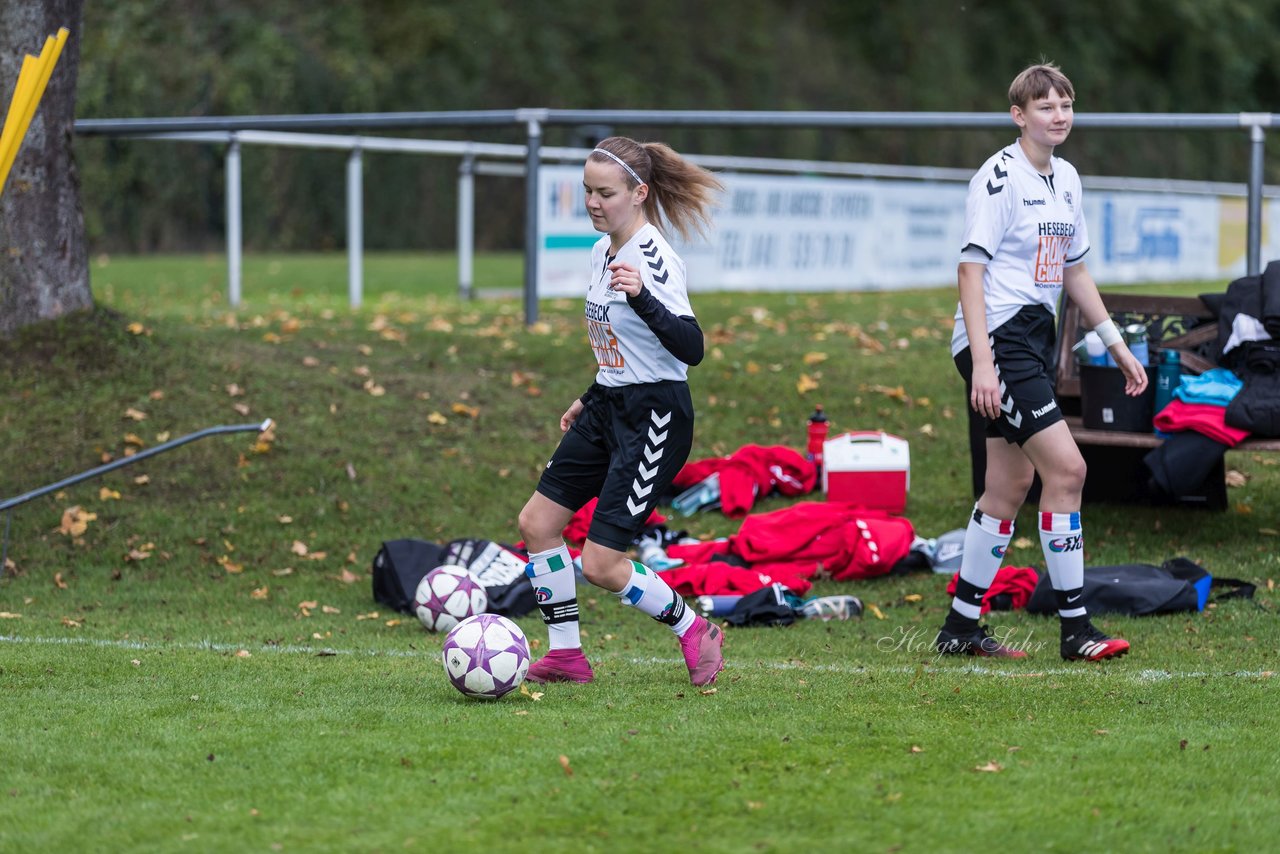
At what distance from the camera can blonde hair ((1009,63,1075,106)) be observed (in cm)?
580

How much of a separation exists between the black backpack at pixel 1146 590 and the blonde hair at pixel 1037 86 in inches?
88.2

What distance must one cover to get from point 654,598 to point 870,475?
3546 millimetres

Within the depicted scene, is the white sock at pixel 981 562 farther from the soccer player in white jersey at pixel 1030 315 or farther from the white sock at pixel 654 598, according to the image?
the white sock at pixel 654 598

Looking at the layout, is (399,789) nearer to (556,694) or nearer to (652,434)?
(556,694)

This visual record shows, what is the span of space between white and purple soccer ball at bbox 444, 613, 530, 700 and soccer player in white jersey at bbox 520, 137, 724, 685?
0.37 metres

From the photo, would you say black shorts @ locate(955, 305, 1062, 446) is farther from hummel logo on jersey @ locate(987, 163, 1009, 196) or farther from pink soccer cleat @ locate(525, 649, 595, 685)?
pink soccer cleat @ locate(525, 649, 595, 685)

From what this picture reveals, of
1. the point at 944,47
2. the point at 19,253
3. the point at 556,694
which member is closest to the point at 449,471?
the point at 19,253

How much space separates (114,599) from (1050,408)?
4552 millimetres

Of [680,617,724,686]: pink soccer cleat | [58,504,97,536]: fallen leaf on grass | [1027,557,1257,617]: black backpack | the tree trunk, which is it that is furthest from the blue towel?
the tree trunk

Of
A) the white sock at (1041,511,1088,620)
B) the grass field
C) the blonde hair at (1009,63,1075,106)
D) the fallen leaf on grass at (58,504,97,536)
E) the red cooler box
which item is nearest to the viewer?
the grass field

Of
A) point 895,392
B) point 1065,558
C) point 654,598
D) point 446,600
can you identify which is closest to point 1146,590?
point 1065,558

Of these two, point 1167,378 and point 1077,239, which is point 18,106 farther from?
point 1167,378

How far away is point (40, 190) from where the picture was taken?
383 inches

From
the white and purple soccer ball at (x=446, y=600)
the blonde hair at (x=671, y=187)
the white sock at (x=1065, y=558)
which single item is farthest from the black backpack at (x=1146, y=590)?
the blonde hair at (x=671, y=187)
